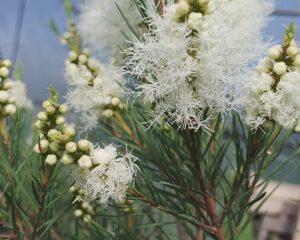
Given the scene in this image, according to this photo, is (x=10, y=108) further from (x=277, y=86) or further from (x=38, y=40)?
(x=38, y=40)

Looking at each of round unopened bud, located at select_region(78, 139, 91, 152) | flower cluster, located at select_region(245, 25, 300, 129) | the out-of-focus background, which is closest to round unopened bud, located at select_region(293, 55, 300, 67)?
flower cluster, located at select_region(245, 25, 300, 129)

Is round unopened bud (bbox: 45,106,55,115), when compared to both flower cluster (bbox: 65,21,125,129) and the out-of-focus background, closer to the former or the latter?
flower cluster (bbox: 65,21,125,129)

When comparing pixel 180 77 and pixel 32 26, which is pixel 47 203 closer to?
pixel 180 77

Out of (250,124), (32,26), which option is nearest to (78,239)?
(250,124)

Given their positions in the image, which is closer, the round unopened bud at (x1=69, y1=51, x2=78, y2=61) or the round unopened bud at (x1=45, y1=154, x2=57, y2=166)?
the round unopened bud at (x1=45, y1=154, x2=57, y2=166)

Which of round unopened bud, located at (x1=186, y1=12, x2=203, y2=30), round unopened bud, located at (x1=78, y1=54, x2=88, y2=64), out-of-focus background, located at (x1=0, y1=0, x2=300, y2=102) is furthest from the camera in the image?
out-of-focus background, located at (x1=0, y1=0, x2=300, y2=102)

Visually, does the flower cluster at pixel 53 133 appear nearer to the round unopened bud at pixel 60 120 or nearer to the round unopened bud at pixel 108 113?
the round unopened bud at pixel 60 120
